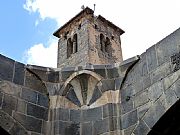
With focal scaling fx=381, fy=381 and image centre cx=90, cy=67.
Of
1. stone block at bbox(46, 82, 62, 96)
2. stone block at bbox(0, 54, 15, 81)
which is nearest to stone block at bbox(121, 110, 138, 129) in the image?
stone block at bbox(46, 82, 62, 96)

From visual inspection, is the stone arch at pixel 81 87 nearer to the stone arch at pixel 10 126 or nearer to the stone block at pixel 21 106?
the stone block at pixel 21 106

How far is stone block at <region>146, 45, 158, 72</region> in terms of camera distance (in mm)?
5795

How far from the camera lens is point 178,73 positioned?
5270mm

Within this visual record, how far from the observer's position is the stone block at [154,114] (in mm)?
5293

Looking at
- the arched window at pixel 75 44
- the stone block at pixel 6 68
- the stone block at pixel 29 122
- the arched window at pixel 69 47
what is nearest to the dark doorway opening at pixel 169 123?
the stone block at pixel 29 122

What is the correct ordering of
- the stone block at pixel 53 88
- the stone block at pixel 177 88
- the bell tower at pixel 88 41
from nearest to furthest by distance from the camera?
the stone block at pixel 177 88, the stone block at pixel 53 88, the bell tower at pixel 88 41

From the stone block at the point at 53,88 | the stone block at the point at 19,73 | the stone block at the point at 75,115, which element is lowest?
the stone block at the point at 75,115

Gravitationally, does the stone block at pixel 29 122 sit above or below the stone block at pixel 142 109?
below

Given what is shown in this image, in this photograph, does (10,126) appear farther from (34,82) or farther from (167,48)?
(167,48)

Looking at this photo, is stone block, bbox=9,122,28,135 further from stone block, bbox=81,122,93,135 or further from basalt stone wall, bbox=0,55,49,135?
stone block, bbox=81,122,93,135

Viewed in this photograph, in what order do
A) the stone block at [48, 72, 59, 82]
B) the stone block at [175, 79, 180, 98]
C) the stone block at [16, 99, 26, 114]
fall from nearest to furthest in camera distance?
the stone block at [175, 79, 180, 98] → the stone block at [16, 99, 26, 114] → the stone block at [48, 72, 59, 82]

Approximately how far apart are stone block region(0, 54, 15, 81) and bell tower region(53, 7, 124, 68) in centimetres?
1712

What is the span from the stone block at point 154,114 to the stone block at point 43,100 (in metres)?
1.66

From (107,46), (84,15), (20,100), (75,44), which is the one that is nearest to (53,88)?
(20,100)
